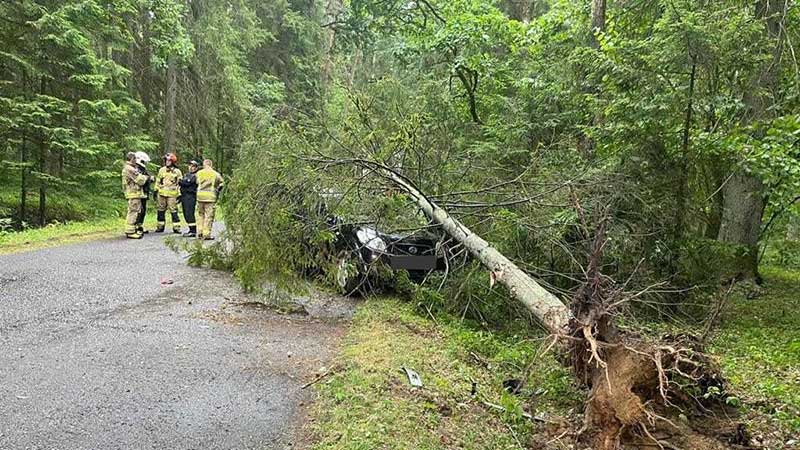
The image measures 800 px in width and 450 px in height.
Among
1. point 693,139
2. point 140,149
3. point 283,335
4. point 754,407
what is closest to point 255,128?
point 283,335

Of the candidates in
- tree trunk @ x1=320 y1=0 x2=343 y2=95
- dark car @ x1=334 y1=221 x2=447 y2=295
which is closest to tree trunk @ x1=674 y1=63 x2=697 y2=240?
dark car @ x1=334 y1=221 x2=447 y2=295

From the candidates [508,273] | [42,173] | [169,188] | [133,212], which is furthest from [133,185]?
[508,273]

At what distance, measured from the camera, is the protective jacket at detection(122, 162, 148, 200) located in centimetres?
1098

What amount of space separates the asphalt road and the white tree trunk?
1.89m

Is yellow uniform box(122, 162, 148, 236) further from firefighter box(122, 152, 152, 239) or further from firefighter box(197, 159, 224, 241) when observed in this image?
firefighter box(197, 159, 224, 241)

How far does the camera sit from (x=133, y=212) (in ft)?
37.4

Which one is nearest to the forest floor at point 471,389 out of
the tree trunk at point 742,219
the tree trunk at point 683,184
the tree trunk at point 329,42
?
the tree trunk at point 683,184

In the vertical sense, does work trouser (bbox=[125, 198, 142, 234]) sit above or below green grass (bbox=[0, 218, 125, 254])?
above

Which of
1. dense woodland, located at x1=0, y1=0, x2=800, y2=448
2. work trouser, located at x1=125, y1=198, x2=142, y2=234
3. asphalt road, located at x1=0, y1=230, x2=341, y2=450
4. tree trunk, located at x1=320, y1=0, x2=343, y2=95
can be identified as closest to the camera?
asphalt road, located at x1=0, y1=230, x2=341, y2=450

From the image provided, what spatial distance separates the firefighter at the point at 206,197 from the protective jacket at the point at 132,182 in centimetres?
114

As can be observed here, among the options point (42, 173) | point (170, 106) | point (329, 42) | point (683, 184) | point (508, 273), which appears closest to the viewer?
point (508, 273)

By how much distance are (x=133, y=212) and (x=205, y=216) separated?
1.69 m

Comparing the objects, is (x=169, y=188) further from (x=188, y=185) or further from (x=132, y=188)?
(x=132, y=188)

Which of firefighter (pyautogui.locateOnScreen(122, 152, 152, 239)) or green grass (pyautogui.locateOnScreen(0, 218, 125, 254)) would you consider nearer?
green grass (pyautogui.locateOnScreen(0, 218, 125, 254))
